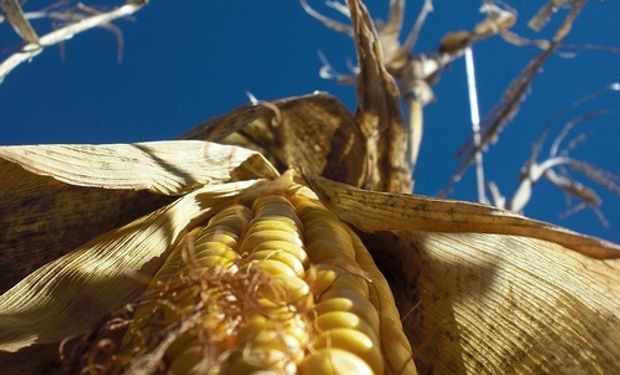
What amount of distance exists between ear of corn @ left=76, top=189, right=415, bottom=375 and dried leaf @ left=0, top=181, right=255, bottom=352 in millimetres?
68

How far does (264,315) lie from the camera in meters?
0.79

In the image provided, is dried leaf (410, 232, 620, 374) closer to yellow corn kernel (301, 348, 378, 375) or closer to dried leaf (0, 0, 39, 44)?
yellow corn kernel (301, 348, 378, 375)

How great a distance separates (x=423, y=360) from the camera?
1.11 m

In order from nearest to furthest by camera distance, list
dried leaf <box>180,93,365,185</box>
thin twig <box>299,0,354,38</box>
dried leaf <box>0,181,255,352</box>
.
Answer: dried leaf <box>0,181,255,352</box>, dried leaf <box>180,93,365,185</box>, thin twig <box>299,0,354,38</box>

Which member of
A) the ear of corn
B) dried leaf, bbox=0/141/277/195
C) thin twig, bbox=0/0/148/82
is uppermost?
thin twig, bbox=0/0/148/82

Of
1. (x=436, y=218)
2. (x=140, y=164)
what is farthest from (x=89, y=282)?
(x=436, y=218)

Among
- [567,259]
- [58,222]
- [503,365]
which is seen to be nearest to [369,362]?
[503,365]

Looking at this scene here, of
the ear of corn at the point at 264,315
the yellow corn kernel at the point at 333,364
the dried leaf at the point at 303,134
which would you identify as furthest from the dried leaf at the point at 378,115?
the yellow corn kernel at the point at 333,364

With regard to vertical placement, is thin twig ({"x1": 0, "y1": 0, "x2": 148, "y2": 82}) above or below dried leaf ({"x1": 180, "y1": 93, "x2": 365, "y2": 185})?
above

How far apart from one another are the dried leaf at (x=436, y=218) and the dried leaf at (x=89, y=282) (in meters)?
0.29

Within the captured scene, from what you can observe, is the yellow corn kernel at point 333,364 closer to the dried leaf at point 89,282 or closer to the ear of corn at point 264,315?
the ear of corn at point 264,315

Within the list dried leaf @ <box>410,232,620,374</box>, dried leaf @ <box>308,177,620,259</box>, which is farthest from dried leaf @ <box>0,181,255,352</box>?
dried leaf @ <box>410,232,620,374</box>

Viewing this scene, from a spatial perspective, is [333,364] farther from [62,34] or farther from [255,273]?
[62,34]

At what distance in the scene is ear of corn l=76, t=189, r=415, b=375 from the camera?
76cm
